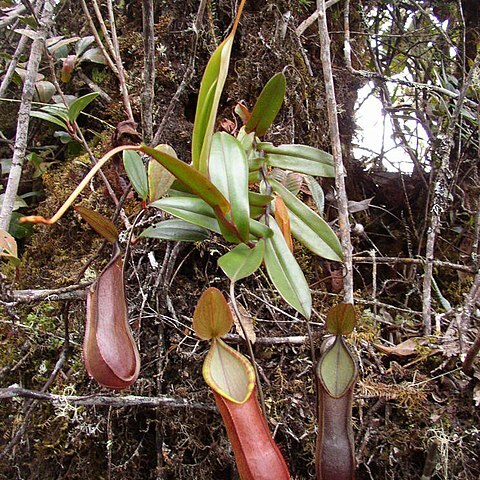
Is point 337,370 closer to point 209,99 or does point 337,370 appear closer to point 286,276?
point 286,276

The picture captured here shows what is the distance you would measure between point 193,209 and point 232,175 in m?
0.09

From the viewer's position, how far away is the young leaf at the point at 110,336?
2.01 ft

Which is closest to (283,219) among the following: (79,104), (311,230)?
(311,230)

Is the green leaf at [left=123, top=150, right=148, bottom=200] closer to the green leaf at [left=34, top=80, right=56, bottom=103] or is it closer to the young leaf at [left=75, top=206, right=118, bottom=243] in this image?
the young leaf at [left=75, top=206, right=118, bottom=243]

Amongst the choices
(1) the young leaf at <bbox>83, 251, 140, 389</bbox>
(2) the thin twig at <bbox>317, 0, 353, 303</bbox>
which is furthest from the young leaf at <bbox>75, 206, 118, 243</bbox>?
(2) the thin twig at <bbox>317, 0, 353, 303</bbox>

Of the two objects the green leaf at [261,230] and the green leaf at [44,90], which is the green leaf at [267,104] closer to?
the green leaf at [261,230]

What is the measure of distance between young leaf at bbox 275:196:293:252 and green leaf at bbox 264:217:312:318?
0.04m

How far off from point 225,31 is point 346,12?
0.35 m

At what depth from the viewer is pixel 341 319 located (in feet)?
2.32

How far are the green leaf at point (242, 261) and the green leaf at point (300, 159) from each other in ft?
0.78

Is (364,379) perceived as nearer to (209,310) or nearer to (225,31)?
(209,310)

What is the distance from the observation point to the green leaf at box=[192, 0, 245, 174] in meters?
0.66

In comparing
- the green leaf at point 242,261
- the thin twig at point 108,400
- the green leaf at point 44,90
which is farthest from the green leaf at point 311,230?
the green leaf at point 44,90

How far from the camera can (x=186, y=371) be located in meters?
0.93
